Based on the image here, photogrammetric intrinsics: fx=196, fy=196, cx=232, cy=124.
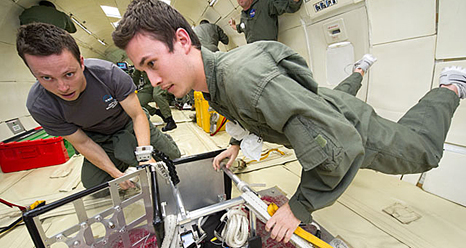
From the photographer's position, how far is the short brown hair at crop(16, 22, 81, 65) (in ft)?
3.15

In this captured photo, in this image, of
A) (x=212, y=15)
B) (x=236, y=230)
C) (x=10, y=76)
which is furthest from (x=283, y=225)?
(x=212, y=15)

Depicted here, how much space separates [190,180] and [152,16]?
41.5 inches

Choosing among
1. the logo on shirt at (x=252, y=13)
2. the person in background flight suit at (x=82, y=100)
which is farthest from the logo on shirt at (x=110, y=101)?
the logo on shirt at (x=252, y=13)

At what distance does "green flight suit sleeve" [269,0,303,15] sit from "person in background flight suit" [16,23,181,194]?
193cm

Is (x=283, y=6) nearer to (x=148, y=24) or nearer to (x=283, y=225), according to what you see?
(x=148, y=24)

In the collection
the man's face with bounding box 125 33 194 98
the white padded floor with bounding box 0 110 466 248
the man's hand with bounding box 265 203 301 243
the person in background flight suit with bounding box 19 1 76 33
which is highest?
the person in background flight suit with bounding box 19 1 76 33

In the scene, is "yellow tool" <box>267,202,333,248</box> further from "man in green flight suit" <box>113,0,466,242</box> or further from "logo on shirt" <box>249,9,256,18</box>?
"logo on shirt" <box>249,9,256,18</box>

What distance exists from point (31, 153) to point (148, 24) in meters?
2.64

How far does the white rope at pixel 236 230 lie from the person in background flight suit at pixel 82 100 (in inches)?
34.3

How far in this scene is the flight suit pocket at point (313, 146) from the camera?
0.69m

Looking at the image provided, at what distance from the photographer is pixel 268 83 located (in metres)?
0.70

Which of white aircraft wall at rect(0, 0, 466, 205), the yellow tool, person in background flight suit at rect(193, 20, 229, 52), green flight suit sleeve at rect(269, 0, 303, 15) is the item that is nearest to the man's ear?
the yellow tool

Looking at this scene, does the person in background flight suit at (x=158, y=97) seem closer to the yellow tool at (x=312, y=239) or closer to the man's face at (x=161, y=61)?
the man's face at (x=161, y=61)

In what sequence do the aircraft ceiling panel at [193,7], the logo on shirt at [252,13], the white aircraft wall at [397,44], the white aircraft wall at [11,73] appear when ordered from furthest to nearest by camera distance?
the aircraft ceiling panel at [193,7] < the white aircraft wall at [11,73] < the logo on shirt at [252,13] < the white aircraft wall at [397,44]
